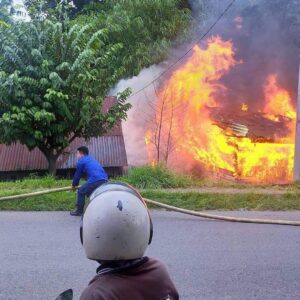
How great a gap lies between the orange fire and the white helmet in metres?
13.9

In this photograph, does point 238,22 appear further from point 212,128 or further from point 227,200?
point 227,200

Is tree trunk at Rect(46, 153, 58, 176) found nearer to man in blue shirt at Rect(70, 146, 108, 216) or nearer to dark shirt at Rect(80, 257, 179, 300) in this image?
man in blue shirt at Rect(70, 146, 108, 216)

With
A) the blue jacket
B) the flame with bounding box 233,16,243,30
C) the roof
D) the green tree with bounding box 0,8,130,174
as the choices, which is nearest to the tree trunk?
the green tree with bounding box 0,8,130,174

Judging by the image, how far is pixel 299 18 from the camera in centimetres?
1627

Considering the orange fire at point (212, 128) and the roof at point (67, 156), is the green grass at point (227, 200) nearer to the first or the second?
the roof at point (67, 156)

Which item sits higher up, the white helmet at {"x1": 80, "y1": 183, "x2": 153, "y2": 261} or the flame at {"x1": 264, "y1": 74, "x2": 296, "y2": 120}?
the flame at {"x1": 264, "y1": 74, "x2": 296, "y2": 120}

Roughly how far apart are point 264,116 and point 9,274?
12951 millimetres

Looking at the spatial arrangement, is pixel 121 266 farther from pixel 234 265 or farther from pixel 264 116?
pixel 264 116

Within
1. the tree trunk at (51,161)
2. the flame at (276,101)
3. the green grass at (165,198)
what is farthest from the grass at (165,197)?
the flame at (276,101)

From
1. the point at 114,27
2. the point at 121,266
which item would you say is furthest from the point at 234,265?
the point at 114,27

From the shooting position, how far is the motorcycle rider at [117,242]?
1.56 metres

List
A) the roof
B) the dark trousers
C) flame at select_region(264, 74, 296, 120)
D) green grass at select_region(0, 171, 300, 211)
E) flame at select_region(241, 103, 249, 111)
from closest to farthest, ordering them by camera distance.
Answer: the dark trousers → green grass at select_region(0, 171, 300, 211) → the roof → flame at select_region(264, 74, 296, 120) → flame at select_region(241, 103, 249, 111)

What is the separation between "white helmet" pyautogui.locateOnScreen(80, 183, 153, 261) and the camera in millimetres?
1560

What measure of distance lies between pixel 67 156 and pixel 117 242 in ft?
40.9
